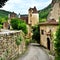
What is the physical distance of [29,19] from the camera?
74.4 meters

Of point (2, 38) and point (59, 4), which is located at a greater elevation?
point (59, 4)

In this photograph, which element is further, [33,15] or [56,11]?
[33,15]

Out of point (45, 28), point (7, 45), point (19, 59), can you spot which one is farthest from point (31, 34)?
point (7, 45)

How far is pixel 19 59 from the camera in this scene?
2705 cm

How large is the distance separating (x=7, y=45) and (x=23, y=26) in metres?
28.3

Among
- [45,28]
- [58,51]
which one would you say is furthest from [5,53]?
[45,28]

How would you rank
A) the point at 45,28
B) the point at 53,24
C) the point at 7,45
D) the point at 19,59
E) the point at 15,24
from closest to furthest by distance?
the point at 7,45 < the point at 19,59 < the point at 53,24 < the point at 45,28 < the point at 15,24

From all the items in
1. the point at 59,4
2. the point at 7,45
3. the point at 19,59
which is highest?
the point at 59,4

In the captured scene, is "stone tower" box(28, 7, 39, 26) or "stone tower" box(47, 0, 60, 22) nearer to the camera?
"stone tower" box(47, 0, 60, 22)

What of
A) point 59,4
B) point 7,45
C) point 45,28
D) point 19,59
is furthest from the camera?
point 59,4

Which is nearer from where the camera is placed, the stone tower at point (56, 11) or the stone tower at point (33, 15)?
the stone tower at point (56, 11)

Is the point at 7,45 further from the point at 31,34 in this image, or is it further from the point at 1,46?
the point at 31,34

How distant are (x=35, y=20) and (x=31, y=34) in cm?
1122

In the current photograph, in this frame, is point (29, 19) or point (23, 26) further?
point (29, 19)
